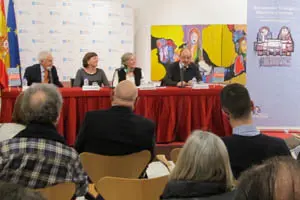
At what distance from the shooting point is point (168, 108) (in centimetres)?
500

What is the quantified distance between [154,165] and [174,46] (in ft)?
10.7

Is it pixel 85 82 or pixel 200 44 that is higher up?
pixel 200 44

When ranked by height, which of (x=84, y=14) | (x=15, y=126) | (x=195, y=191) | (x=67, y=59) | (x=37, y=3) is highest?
(x=37, y=3)

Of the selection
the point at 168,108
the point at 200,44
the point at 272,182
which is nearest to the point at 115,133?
the point at 272,182

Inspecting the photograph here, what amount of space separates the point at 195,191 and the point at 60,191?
0.70 metres

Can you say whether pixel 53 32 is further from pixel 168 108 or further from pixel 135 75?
pixel 168 108

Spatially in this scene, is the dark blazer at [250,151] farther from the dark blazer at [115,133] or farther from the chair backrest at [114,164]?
the dark blazer at [115,133]

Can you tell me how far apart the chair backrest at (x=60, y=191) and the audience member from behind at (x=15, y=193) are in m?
1.24

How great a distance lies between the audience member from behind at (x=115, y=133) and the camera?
2775 mm

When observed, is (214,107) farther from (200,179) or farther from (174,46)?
(200,179)

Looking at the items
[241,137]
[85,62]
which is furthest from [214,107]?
[241,137]

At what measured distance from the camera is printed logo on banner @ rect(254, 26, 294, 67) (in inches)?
214

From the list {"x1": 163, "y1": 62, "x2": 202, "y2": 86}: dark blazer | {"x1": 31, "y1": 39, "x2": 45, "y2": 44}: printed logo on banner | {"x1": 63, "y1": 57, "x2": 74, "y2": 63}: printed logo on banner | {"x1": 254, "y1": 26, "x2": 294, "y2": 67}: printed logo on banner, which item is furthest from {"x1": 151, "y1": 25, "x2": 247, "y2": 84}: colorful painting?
{"x1": 254, "y1": 26, "x2": 294, "y2": 67}: printed logo on banner

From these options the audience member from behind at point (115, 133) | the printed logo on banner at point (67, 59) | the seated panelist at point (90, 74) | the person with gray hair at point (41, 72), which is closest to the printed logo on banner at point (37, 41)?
the printed logo on banner at point (67, 59)
